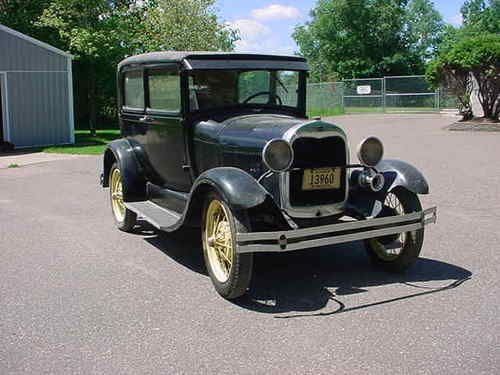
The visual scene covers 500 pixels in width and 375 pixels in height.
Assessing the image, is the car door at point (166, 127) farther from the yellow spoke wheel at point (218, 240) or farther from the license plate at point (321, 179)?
the license plate at point (321, 179)

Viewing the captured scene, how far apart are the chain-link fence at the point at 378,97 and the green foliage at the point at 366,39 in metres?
14.3

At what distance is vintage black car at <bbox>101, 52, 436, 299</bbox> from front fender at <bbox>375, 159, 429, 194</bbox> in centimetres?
1

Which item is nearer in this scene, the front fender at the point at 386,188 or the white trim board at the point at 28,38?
the front fender at the point at 386,188

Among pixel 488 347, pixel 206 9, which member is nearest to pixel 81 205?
pixel 488 347

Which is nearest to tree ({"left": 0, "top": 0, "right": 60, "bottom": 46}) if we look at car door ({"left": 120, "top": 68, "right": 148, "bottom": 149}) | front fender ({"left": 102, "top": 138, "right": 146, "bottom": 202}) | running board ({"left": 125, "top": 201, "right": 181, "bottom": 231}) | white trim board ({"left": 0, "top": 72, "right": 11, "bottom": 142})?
white trim board ({"left": 0, "top": 72, "right": 11, "bottom": 142})

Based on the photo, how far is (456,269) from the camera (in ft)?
17.8

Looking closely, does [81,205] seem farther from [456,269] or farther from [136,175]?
[456,269]

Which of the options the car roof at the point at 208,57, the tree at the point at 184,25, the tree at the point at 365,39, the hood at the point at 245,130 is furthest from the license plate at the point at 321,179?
the tree at the point at 365,39

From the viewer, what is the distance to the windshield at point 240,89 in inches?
232

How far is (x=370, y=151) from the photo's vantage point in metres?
5.19

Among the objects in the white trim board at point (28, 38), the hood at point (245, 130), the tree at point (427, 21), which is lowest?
the hood at point (245, 130)

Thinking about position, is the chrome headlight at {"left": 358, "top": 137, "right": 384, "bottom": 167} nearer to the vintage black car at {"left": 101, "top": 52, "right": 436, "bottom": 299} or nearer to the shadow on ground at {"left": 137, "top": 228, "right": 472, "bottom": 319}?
the vintage black car at {"left": 101, "top": 52, "right": 436, "bottom": 299}

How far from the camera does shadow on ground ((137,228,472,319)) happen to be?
4.61m

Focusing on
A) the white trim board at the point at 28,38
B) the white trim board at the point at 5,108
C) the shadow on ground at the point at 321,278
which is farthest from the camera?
the white trim board at the point at 5,108
